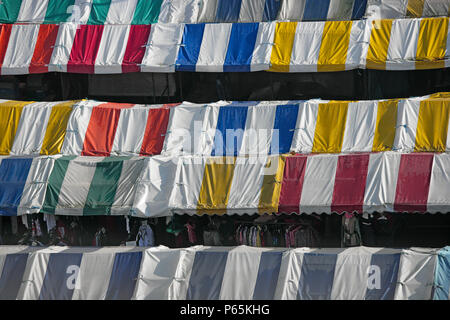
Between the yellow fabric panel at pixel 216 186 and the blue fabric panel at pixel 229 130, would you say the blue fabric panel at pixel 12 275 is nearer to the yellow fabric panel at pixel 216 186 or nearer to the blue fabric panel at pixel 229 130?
the yellow fabric panel at pixel 216 186

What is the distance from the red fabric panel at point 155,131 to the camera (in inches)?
1075

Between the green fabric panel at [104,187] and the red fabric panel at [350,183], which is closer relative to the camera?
the red fabric panel at [350,183]

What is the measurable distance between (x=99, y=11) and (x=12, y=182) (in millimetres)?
7627

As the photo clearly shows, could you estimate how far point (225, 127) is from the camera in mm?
27062

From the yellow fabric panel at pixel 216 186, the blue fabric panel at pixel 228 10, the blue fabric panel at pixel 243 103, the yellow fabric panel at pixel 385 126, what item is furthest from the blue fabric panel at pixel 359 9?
the yellow fabric panel at pixel 216 186

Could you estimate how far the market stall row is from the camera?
24.3 metres

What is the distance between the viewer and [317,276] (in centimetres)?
2289

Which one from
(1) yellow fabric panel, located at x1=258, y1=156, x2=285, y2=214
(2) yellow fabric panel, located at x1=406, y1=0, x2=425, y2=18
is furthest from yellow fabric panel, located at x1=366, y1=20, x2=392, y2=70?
(1) yellow fabric panel, located at x1=258, y1=156, x2=285, y2=214

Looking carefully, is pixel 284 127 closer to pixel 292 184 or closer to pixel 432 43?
pixel 292 184

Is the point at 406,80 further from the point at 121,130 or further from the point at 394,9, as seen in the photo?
the point at 121,130

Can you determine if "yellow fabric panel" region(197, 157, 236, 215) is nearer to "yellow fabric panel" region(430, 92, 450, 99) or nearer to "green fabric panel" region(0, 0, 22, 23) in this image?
"yellow fabric panel" region(430, 92, 450, 99)

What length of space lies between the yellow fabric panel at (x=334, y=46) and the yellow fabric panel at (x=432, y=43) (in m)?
2.40
